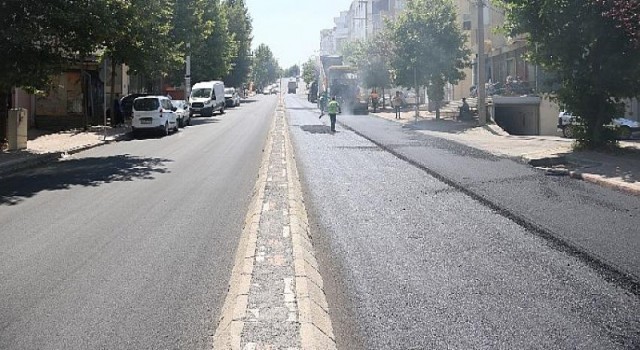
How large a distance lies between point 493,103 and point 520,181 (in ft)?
70.5

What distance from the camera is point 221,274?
22.8ft

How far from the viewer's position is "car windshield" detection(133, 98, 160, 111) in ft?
101

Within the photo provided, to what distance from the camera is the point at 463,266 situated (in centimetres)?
719

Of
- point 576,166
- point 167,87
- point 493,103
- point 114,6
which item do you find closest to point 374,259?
point 576,166

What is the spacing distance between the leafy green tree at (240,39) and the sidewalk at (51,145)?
175 feet

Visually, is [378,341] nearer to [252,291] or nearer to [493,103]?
[252,291]

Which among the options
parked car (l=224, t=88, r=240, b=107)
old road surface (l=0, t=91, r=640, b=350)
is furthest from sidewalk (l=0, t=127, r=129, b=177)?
parked car (l=224, t=88, r=240, b=107)

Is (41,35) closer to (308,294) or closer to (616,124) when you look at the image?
(308,294)

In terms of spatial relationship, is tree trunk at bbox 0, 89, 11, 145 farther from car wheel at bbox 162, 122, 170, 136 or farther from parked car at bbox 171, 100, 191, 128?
parked car at bbox 171, 100, 191, 128

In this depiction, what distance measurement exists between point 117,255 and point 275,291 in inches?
99.9

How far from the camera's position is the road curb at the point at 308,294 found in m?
4.84

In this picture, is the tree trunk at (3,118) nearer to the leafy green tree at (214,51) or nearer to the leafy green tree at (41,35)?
the leafy green tree at (41,35)

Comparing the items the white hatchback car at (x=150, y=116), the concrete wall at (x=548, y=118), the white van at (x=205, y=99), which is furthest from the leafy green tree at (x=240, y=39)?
the concrete wall at (x=548, y=118)

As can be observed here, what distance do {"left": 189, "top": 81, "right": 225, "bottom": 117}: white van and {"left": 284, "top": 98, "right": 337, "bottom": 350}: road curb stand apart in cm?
4148
